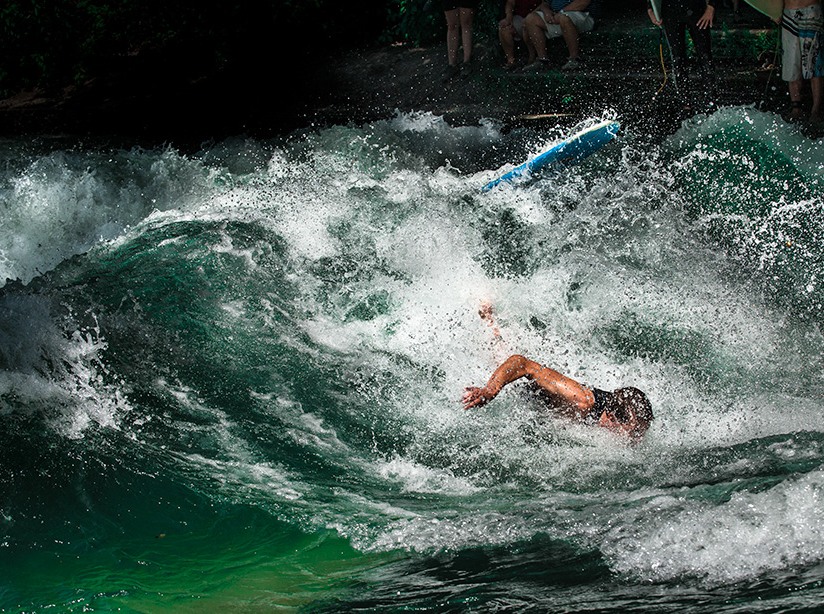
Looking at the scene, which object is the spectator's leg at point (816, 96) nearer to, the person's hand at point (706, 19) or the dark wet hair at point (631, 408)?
the person's hand at point (706, 19)

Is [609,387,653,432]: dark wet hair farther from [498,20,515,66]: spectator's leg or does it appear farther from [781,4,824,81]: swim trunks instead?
[498,20,515,66]: spectator's leg

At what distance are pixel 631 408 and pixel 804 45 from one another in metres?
4.21

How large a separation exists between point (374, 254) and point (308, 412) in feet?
6.80

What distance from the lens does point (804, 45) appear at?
831 cm

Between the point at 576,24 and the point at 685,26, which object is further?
the point at 576,24

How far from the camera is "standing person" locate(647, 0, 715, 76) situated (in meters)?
9.31

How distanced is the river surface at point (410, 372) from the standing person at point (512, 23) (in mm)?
1032

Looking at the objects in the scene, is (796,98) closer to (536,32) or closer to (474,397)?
(536,32)

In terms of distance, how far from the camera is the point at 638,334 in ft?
23.9

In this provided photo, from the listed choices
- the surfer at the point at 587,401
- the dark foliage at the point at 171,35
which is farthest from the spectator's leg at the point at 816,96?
the dark foliage at the point at 171,35

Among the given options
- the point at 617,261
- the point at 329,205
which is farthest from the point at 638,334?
the point at 329,205

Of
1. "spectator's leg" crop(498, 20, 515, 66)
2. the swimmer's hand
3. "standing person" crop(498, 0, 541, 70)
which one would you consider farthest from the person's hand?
the swimmer's hand

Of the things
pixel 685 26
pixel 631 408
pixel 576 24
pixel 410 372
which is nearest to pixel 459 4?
pixel 576 24

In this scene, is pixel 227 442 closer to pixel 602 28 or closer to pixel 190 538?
pixel 190 538
